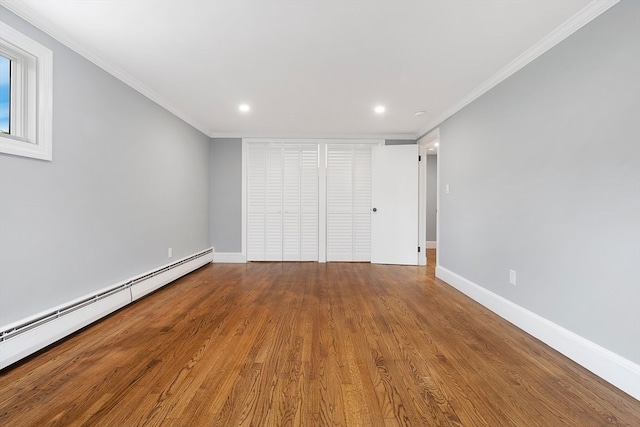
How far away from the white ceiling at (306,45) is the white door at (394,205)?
1334 millimetres

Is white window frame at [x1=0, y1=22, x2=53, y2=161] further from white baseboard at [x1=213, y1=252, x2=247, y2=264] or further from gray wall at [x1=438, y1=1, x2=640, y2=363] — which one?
gray wall at [x1=438, y1=1, x2=640, y2=363]

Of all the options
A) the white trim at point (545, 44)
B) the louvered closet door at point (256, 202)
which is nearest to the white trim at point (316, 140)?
the louvered closet door at point (256, 202)

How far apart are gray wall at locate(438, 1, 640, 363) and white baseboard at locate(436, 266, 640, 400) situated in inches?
1.9

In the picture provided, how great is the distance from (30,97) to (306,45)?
2.04 metres

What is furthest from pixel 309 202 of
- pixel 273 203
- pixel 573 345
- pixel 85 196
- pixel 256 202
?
pixel 573 345

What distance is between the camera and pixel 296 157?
498 cm

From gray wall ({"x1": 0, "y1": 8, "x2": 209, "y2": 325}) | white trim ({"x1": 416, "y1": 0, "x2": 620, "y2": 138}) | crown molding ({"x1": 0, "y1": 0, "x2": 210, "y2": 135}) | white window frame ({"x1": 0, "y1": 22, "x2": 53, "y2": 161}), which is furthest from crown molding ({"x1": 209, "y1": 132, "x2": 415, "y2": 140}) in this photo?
white window frame ({"x1": 0, "y1": 22, "x2": 53, "y2": 161})

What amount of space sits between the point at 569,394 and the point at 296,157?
4.44 metres

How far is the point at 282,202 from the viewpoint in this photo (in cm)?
500

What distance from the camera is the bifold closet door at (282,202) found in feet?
16.4

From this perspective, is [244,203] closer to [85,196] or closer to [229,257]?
[229,257]

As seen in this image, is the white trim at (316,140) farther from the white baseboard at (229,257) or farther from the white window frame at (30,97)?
Result: the white window frame at (30,97)

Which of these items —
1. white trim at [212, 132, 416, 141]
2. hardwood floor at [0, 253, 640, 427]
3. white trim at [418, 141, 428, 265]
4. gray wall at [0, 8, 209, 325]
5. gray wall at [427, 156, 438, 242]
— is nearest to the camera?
Answer: hardwood floor at [0, 253, 640, 427]

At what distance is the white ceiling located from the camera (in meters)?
1.78
